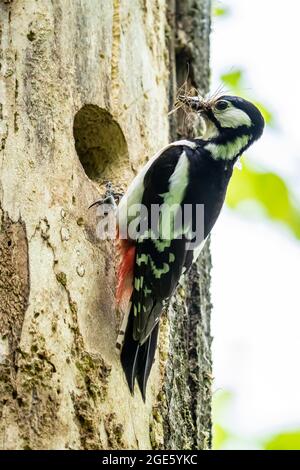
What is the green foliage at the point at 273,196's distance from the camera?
479 centimetres

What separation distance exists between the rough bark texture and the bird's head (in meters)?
0.26

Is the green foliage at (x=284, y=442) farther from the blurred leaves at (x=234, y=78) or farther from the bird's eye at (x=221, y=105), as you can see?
the blurred leaves at (x=234, y=78)

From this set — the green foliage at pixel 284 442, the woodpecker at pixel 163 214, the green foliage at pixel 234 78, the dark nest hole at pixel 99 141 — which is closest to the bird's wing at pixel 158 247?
the woodpecker at pixel 163 214

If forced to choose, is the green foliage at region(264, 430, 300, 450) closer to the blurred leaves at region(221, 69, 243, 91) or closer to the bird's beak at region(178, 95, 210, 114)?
the bird's beak at region(178, 95, 210, 114)

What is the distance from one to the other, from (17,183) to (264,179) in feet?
7.18

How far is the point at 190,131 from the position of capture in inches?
170

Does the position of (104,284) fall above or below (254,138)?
below

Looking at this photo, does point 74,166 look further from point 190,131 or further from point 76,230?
point 190,131

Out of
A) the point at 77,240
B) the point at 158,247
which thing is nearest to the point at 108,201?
the point at 158,247

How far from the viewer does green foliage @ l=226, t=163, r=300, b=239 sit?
4.79 meters

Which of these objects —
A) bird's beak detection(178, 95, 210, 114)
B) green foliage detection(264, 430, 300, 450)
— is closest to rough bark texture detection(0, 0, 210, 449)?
bird's beak detection(178, 95, 210, 114)

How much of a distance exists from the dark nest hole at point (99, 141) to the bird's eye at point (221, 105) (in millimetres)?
537

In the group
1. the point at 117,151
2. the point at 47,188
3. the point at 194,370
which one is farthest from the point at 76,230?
the point at 194,370
